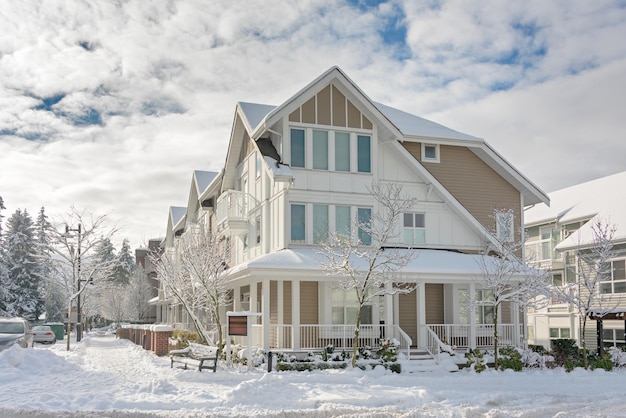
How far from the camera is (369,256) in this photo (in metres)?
22.0

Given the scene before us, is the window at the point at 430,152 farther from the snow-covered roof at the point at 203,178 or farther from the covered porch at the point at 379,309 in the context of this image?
the snow-covered roof at the point at 203,178

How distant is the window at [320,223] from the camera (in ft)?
82.3

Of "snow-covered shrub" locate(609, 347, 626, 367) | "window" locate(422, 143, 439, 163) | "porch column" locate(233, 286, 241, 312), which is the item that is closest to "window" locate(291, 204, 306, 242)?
"porch column" locate(233, 286, 241, 312)

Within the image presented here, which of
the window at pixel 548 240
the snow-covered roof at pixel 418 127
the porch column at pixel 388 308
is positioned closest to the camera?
the porch column at pixel 388 308

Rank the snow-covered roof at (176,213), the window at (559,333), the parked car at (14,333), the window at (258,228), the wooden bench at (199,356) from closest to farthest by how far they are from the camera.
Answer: the wooden bench at (199,356) < the parked car at (14,333) < the window at (258,228) < the window at (559,333) < the snow-covered roof at (176,213)

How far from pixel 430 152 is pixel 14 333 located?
701 inches

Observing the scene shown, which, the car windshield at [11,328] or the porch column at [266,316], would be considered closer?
the porch column at [266,316]

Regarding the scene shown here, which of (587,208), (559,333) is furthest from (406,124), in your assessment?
(559,333)

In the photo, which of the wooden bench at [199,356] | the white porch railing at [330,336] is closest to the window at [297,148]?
the white porch railing at [330,336]

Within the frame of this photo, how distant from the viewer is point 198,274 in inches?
992

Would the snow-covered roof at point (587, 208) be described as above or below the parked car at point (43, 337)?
above

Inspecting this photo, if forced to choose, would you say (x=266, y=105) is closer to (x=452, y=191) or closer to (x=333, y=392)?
(x=452, y=191)

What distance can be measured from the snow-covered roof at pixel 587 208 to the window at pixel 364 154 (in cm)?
1148

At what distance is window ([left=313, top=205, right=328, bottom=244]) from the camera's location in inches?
988
